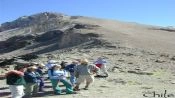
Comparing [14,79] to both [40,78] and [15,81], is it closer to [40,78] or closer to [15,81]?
[15,81]

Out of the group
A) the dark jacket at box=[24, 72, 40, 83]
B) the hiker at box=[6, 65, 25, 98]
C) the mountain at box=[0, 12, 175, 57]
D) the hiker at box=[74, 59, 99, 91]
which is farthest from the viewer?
the mountain at box=[0, 12, 175, 57]

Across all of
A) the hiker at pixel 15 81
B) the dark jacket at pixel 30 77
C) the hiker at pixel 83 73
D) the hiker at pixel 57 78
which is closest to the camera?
the hiker at pixel 15 81

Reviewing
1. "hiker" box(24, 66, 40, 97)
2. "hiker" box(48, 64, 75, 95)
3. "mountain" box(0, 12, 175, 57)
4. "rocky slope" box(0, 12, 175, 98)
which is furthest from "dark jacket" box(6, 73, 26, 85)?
"mountain" box(0, 12, 175, 57)

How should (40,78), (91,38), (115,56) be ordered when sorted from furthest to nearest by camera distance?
(91,38) → (115,56) → (40,78)

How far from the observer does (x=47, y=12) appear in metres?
139

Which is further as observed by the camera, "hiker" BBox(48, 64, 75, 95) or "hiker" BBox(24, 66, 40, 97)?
"hiker" BBox(48, 64, 75, 95)

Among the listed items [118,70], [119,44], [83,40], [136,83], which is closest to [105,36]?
[83,40]

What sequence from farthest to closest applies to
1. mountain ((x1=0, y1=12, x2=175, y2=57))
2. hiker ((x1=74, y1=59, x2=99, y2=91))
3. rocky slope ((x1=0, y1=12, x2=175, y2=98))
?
mountain ((x1=0, y1=12, x2=175, y2=57)), rocky slope ((x1=0, y1=12, x2=175, y2=98)), hiker ((x1=74, y1=59, x2=99, y2=91))

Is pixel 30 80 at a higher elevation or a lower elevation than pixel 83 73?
lower

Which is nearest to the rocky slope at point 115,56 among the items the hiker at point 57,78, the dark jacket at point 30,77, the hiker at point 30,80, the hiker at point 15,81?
the hiker at point 57,78

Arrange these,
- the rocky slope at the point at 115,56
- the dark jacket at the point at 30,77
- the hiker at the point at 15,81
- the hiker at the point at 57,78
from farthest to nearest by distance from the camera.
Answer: the rocky slope at the point at 115,56 → the hiker at the point at 57,78 → the dark jacket at the point at 30,77 → the hiker at the point at 15,81

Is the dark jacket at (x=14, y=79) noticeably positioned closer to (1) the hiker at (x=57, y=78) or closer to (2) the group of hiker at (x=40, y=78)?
(2) the group of hiker at (x=40, y=78)

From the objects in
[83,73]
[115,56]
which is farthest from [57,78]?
[115,56]

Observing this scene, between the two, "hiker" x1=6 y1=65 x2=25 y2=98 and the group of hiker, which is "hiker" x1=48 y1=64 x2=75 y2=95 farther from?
"hiker" x1=6 y1=65 x2=25 y2=98
